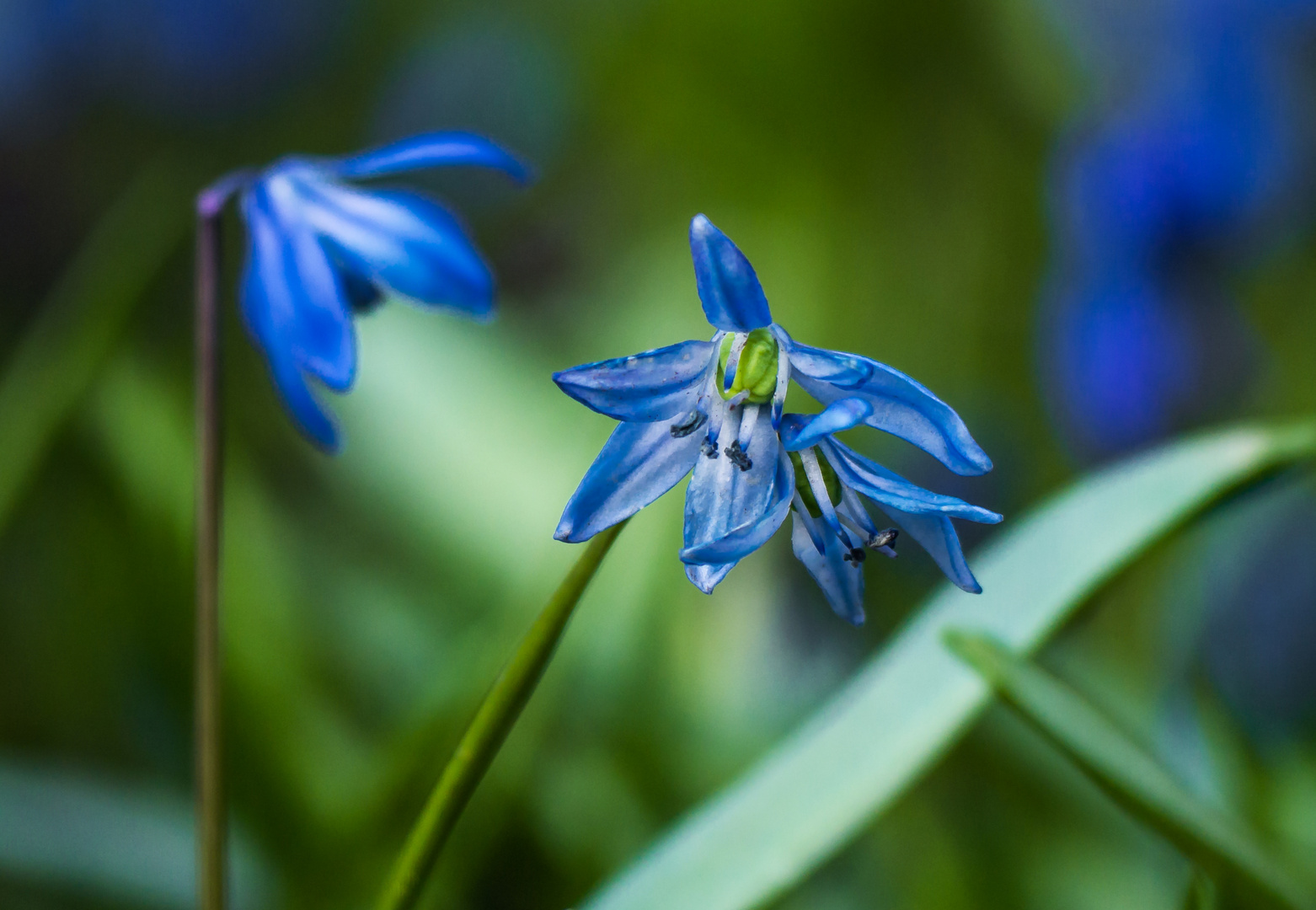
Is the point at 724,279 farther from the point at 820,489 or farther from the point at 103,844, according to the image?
the point at 103,844

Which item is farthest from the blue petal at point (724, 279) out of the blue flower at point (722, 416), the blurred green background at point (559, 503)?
the blurred green background at point (559, 503)

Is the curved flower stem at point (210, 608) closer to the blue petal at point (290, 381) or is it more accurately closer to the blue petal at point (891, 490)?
the blue petal at point (290, 381)

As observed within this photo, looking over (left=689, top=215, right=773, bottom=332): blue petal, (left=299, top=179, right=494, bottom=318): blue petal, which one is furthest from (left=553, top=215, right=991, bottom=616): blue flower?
(left=299, top=179, right=494, bottom=318): blue petal

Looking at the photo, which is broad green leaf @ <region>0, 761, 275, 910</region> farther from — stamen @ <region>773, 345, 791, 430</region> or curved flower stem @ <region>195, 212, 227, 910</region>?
stamen @ <region>773, 345, 791, 430</region>

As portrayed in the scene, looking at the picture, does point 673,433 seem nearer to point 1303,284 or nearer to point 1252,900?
point 1252,900

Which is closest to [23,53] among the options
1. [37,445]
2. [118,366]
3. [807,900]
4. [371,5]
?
[371,5]
